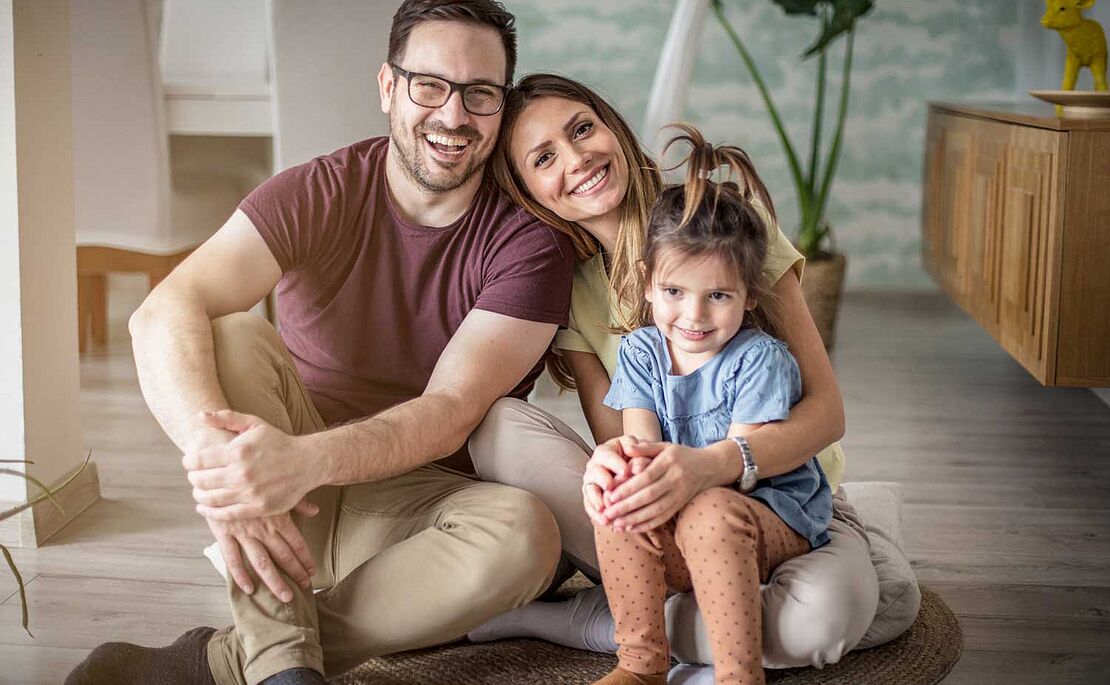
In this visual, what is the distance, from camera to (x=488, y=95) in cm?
188

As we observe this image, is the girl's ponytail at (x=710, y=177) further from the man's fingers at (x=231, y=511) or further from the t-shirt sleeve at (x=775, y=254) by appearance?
the man's fingers at (x=231, y=511)

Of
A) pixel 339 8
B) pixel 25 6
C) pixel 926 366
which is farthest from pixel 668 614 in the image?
pixel 926 366

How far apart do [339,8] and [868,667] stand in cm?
200

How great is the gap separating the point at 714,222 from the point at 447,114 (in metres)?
0.46

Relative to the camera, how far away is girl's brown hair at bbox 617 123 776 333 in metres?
1.62

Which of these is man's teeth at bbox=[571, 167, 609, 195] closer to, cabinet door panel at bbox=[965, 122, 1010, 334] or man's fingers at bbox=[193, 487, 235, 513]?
man's fingers at bbox=[193, 487, 235, 513]

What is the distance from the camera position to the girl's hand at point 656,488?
1.53 m

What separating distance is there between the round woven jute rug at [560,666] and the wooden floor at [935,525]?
0.06 metres

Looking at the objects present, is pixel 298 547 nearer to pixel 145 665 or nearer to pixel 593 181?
pixel 145 665

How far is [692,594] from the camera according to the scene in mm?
1686

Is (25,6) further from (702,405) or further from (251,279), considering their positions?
(702,405)

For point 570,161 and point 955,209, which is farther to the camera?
point 955,209

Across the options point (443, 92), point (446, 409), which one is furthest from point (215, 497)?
point (443, 92)

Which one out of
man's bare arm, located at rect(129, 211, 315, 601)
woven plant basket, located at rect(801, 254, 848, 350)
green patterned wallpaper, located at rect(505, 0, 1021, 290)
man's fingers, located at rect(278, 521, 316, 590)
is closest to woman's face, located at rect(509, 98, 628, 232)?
man's bare arm, located at rect(129, 211, 315, 601)
